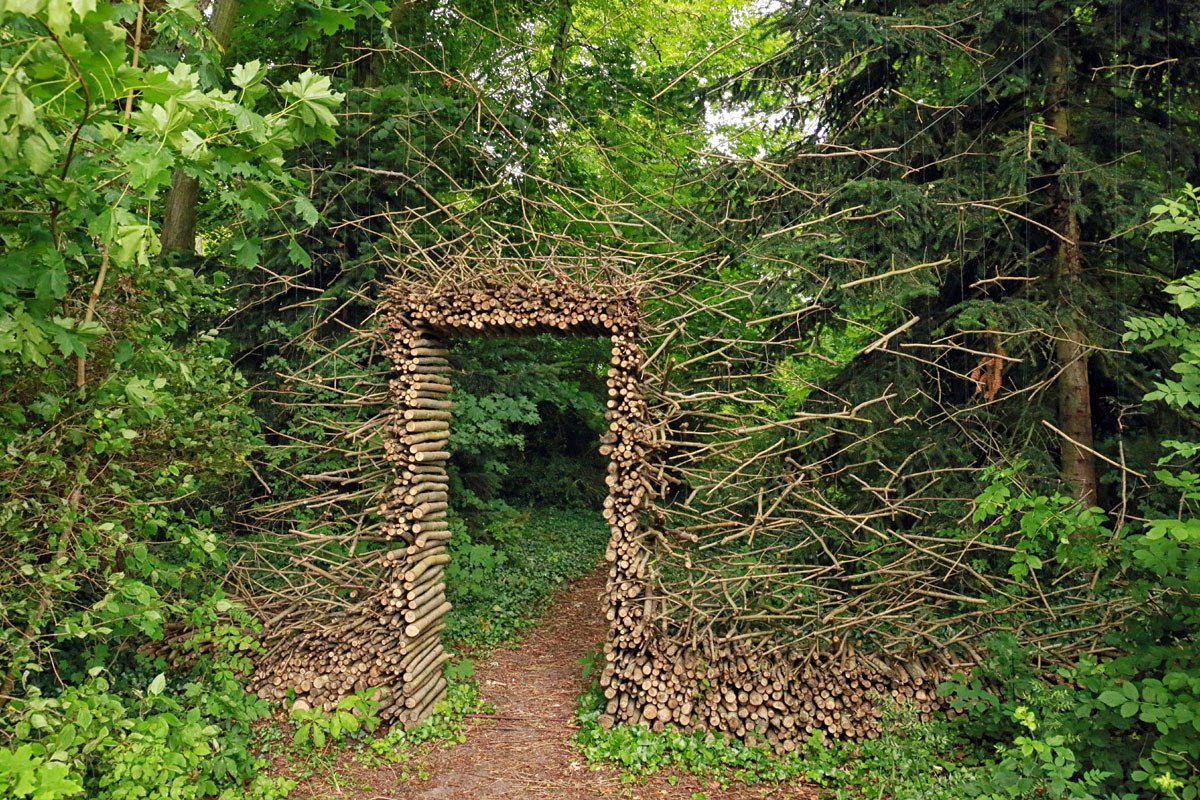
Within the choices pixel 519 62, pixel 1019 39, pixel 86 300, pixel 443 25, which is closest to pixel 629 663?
pixel 86 300

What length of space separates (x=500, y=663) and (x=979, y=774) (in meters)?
4.76

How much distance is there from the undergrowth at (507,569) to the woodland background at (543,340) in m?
0.07

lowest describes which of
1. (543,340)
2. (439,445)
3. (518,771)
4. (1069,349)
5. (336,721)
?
(518,771)

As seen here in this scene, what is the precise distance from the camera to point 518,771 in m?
5.72

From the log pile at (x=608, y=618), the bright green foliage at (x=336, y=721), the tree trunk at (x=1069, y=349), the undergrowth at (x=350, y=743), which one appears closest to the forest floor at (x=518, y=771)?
the undergrowth at (x=350, y=743)

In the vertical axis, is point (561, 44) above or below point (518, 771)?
above

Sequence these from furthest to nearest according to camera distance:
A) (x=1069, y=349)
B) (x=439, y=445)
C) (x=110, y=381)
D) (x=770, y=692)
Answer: (x=1069, y=349) → (x=439, y=445) → (x=770, y=692) → (x=110, y=381)

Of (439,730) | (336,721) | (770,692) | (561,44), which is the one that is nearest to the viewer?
(336,721)

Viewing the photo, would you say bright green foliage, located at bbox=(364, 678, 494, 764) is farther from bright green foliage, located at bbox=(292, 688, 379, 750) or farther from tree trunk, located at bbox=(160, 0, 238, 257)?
tree trunk, located at bbox=(160, 0, 238, 257)

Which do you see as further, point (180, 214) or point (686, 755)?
point (180, 214)

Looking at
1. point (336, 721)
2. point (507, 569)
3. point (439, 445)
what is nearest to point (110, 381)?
point (336, 721)

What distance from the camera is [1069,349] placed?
7.38m

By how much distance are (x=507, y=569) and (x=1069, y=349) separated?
724 cm

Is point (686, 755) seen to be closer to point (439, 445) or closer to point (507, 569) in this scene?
point (439, 445)
